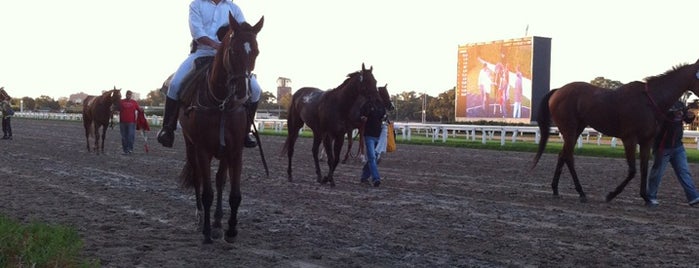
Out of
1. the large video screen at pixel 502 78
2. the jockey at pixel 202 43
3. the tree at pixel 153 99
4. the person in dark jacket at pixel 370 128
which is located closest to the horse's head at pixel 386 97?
the person in dark jacket at pixel 370 128

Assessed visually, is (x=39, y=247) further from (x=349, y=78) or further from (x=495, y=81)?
(x=495, y=81)

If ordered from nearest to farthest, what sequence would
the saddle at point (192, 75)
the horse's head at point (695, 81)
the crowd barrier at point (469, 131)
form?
the saddle at point (192, 75), the horse's head at point (695, 81), the crowd barrier at point (469, 131)

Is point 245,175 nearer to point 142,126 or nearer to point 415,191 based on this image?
point 415,191

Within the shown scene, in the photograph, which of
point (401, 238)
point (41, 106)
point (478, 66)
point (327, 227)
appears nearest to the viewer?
point (401, 238)

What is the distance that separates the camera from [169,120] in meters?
6.66

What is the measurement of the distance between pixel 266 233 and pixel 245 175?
229 inches

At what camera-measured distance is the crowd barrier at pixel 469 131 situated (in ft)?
81.8

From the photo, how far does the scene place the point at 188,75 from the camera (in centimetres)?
644

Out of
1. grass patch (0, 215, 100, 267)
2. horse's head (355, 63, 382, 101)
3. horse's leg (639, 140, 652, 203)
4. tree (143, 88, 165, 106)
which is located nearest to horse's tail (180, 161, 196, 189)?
grass patch (0, 215, 100, 267)

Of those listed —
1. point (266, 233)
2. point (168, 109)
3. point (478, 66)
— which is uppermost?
point (478, 66)

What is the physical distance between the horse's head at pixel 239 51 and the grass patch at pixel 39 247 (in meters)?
1.78

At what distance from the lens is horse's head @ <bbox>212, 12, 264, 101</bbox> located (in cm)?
558

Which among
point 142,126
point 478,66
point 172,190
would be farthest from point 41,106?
point 172,190

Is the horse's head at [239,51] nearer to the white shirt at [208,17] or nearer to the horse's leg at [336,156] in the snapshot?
the white shirt at [208,17]
